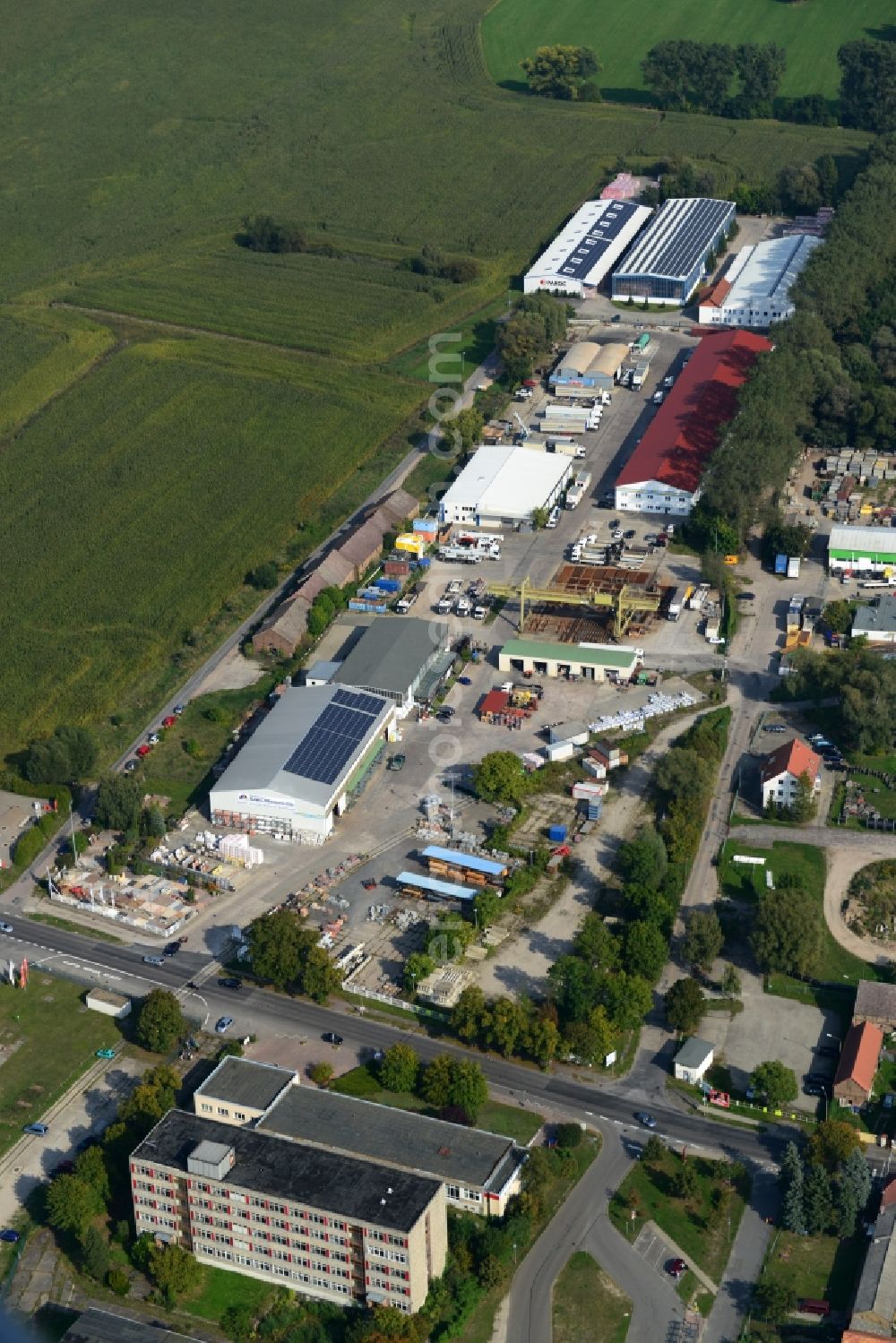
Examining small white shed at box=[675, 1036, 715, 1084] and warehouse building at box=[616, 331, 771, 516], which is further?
warehouse building at box=[616, 331, 771, 516]

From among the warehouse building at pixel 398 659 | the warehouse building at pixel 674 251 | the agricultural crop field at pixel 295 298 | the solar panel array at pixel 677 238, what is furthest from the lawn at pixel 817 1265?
the solar panel array at pixel 677 238

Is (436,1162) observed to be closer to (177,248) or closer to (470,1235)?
(470,1235)

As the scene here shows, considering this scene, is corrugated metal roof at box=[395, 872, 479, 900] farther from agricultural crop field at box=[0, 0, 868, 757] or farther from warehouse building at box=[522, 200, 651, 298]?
warehouse building at box=[522, 200, 651, 298]

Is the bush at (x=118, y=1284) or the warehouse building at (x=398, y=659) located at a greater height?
the bush at (x=118, y=1284)

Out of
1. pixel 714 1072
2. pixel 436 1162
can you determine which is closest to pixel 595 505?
pixel 714 1072

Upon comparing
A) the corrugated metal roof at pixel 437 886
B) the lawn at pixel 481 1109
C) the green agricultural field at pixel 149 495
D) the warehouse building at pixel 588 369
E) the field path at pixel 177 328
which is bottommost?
the field path at pixel 177 328

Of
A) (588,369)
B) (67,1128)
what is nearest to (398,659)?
(67,1128)

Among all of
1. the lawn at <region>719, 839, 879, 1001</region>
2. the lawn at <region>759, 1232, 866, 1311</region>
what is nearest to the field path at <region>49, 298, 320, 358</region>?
the lawn at <region>719, 839, 879, 1001</region>

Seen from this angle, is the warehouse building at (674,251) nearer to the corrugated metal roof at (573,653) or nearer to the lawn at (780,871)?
the corrugated metal roof at (573,653)
